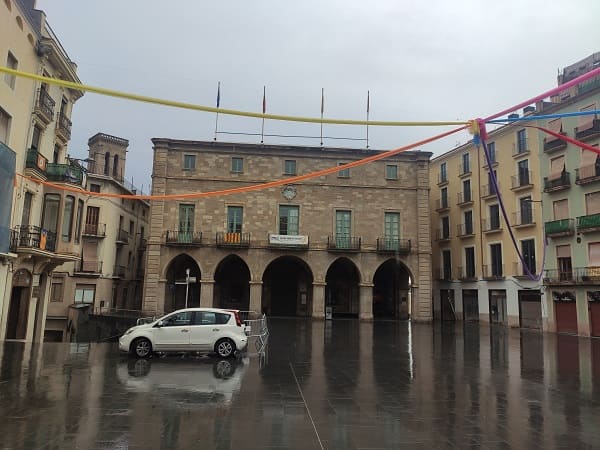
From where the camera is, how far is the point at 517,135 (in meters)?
31.1

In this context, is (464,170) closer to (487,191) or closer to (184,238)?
(487,191)

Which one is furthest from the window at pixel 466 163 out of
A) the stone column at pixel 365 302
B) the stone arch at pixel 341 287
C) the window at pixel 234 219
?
the window at pixel 234 219

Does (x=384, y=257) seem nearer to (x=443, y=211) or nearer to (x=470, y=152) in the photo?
(x=443, y=211)

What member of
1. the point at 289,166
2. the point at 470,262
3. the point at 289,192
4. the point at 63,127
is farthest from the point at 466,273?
the point at 63,127

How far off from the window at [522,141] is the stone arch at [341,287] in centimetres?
1461

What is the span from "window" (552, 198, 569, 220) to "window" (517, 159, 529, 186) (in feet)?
8.83

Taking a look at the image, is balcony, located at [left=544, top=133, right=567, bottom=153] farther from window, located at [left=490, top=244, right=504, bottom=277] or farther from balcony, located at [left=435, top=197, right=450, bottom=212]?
balcony, located at [left=435, top=197, right=450, bottom=212]

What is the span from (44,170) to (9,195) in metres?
6.85

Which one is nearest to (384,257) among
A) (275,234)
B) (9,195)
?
(275,234)

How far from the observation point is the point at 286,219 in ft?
110

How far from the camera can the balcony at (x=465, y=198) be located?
35.2 m

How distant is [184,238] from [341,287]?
42.9ft

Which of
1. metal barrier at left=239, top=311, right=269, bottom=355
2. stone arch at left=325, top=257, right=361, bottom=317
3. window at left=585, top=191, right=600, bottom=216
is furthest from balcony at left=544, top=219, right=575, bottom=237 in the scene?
metal barrier at left=239, top=311, right=269, bottom=355

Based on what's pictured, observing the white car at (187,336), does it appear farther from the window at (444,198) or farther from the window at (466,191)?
the window at (444,198)
